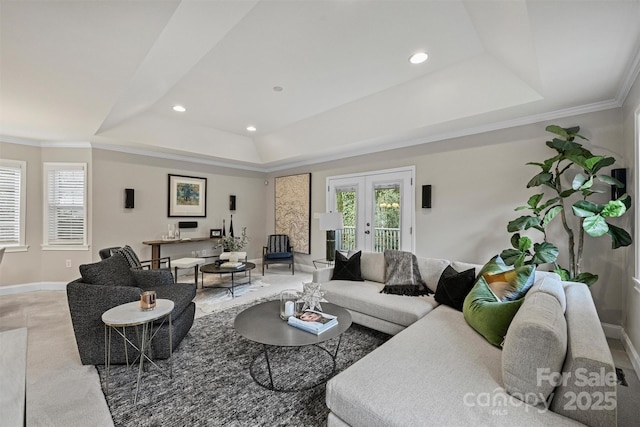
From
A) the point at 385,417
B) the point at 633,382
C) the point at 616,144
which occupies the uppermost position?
the point at 616,144

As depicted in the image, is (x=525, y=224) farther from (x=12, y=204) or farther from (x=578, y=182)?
(x=12, y=204)

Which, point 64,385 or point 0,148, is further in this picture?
point 0,148

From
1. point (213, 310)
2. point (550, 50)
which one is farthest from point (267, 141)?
point (550, 50)

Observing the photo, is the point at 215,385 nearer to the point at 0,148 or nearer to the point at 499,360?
the point at 499,360

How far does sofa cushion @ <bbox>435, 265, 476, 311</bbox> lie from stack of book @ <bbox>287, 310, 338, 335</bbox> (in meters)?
1.21

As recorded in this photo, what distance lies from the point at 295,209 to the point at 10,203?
195 inches

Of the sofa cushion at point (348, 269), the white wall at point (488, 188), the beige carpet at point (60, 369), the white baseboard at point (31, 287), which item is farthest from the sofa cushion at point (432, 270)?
the white baseboard at point (31, 287)

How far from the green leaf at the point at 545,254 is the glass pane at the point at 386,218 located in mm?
2073

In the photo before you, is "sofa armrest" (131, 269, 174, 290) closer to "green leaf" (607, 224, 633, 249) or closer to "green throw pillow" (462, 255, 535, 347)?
"green throw pillow" (462, 255, 535, 347)

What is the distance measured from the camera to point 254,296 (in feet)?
14.2

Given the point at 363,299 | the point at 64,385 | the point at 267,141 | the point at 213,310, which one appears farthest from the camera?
the point at 267,141

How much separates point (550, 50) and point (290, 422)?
3308 millimetres

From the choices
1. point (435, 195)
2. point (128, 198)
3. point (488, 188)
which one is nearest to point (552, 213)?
point (488, 188)

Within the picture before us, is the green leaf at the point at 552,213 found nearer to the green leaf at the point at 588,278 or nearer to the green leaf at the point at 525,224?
the green leaf at the point at 525,224
